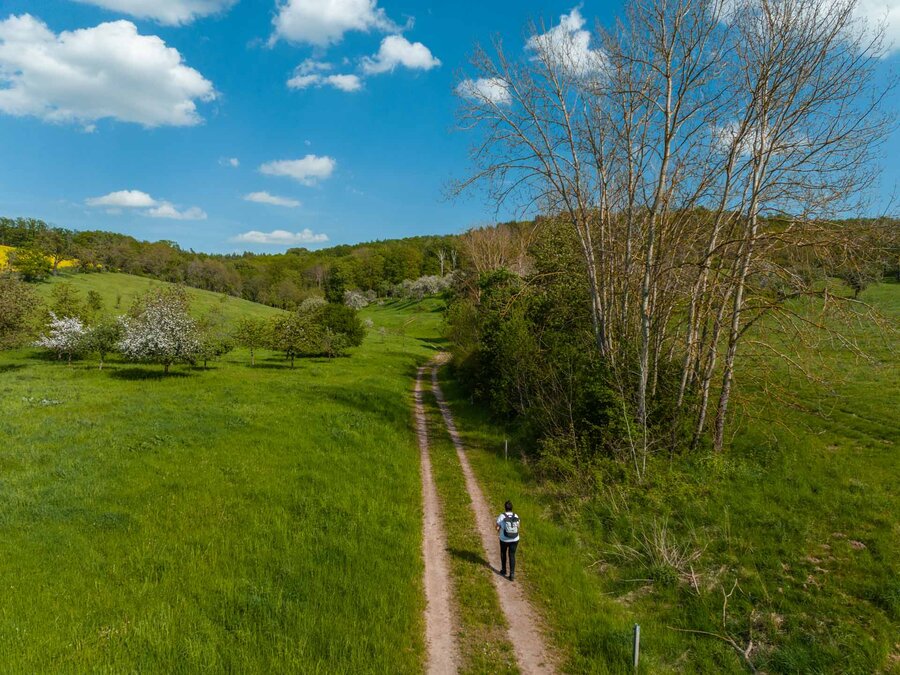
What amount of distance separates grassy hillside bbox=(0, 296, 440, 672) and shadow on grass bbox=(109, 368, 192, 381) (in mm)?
11239

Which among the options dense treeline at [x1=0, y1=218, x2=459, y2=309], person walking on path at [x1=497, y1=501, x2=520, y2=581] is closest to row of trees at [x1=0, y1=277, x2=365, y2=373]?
person walking on path at [x1=497, y1=501, x2=520, y2=581]

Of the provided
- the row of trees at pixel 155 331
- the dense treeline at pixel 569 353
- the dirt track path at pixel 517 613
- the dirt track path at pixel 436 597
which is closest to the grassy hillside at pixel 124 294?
the row of trees at pixel 155 331

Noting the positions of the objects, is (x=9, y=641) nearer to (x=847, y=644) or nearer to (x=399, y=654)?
(x=399, y=654)

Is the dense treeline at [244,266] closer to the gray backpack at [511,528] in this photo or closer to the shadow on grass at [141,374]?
the shadow on grass at [141,374]

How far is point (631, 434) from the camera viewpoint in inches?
520

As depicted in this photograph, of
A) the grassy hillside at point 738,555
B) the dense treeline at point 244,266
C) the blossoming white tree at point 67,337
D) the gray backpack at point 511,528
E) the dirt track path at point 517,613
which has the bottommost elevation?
the dirt track path at point 517,613

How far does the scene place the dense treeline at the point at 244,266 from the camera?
102 m

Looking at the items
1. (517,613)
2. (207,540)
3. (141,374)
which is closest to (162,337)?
(141,374)

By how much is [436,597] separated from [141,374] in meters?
35.9

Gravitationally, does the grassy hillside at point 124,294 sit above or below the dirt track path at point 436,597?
above

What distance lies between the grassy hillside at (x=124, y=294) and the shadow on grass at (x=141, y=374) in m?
35.6

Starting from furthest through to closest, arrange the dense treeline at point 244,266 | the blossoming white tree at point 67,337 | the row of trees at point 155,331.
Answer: the dense treeline at point 244,266, the blossoming white tree at point 67,337, the row of trees at point 155,331

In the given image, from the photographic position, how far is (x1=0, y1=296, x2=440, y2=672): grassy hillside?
695 cm

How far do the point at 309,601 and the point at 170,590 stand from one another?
9.00 ft
